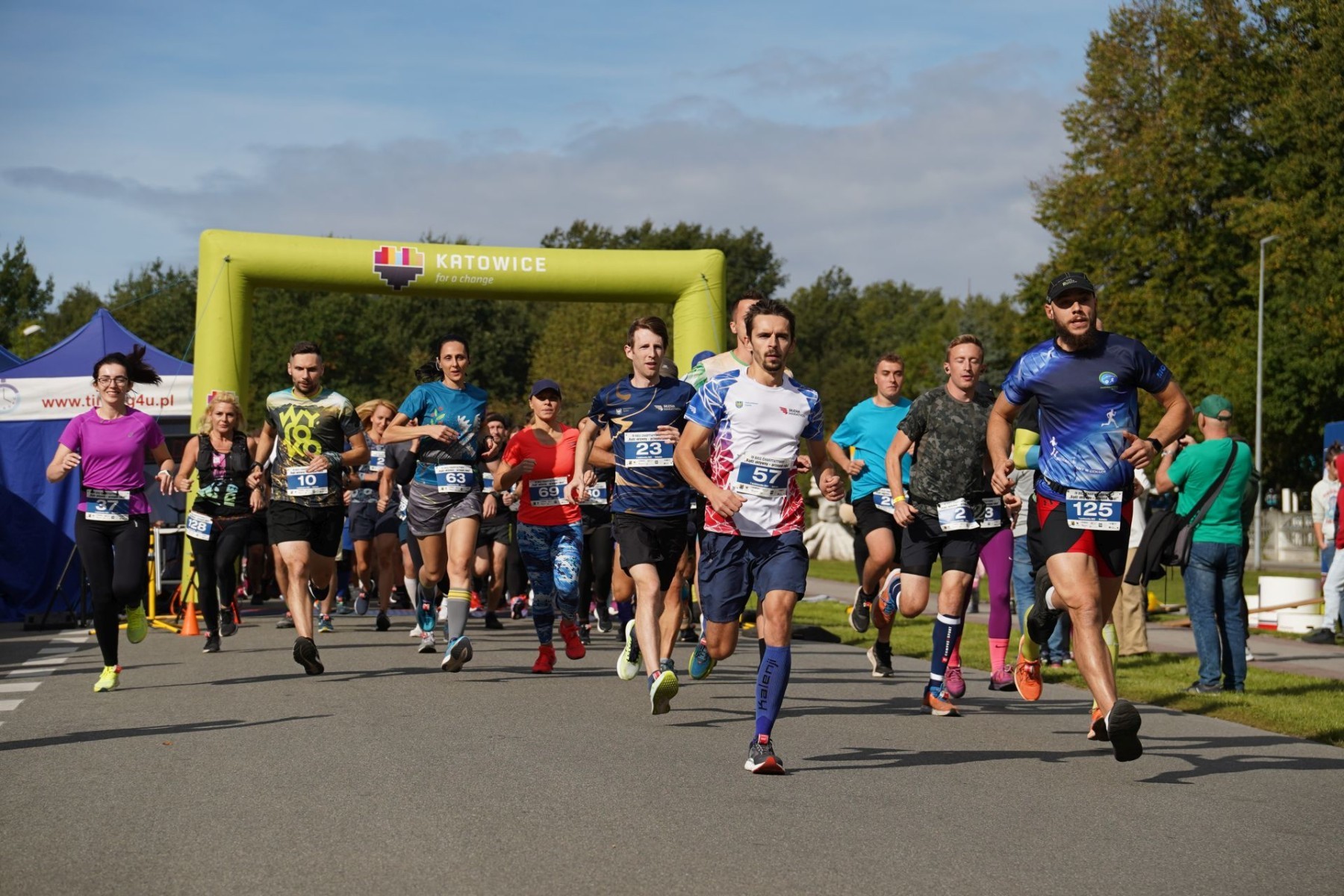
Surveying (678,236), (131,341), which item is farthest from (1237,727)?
(678,236)

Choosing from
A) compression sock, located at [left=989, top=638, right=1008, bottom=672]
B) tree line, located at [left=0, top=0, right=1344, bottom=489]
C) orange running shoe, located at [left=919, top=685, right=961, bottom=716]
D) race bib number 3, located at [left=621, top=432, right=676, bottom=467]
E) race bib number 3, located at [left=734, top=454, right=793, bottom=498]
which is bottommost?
orange running shoe, located at [left=919, top=685, right=961, bottom=716]

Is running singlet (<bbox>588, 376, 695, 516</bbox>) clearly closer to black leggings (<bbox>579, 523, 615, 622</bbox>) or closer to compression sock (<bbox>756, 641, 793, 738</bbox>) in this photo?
compression sock (<bbox>756, 641, 793, 738</bbox>)

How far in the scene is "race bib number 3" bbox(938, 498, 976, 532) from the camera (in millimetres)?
10055

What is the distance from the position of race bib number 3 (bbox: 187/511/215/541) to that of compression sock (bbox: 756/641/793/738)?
27.9 ft

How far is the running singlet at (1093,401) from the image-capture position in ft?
25.0

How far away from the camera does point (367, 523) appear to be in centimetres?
1842

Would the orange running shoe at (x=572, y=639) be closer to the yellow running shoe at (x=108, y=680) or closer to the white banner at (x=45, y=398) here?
the yellow running shoe at (x=108, y=680)

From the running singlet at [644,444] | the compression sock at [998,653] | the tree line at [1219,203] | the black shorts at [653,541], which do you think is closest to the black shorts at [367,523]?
the running singlet at [644,444]

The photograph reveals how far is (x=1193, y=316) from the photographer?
4928cm

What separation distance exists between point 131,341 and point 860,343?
87143 millimetres

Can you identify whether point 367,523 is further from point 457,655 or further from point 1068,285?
point 1068,285

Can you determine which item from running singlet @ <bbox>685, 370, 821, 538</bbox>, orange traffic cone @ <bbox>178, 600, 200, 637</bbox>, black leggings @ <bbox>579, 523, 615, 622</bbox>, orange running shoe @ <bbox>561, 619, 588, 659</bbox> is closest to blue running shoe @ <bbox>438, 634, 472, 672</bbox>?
orange running shoe @ <bbox>561, 619, 588, 659</bbox>

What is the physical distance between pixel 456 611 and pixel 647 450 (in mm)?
2504

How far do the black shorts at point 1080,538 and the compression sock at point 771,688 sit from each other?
132 cm
